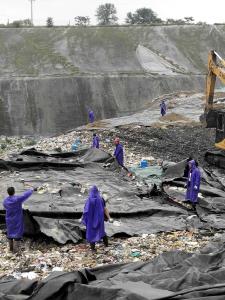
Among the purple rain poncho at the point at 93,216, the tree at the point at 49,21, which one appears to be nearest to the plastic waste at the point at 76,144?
the purple rain poncho at the point at 93,216

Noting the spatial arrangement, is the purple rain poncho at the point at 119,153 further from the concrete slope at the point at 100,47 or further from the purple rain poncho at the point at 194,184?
the concrete slope at the point at 100,47

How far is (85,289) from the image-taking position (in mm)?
5754

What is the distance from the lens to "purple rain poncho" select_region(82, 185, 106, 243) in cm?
891

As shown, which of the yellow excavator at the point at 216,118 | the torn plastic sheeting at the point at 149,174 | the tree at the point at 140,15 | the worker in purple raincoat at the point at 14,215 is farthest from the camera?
the tree at the point at 140,15

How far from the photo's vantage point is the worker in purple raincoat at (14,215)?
9094 mm

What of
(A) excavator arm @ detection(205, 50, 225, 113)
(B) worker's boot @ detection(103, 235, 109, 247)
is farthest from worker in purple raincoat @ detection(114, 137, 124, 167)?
(B) worker's boot @ detection(103, 235, 109, 247)

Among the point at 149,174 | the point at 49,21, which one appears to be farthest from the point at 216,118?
the point at 49,21

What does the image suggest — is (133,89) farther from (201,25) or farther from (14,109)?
(201,25)

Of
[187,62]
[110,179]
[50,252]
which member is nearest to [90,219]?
[50,252]

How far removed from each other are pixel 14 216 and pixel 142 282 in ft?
11.9

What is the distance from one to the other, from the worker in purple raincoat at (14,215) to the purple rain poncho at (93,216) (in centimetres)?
117

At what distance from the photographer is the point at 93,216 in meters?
8.94

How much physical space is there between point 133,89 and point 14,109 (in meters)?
10.5

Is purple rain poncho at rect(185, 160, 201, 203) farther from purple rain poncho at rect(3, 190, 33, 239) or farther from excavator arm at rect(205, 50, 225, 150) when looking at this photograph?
excavator arm at rect(205, 50, 225, 150)
